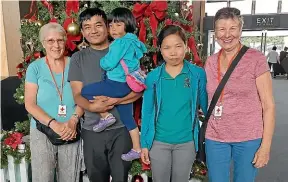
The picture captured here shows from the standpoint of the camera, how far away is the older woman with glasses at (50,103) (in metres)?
1.79

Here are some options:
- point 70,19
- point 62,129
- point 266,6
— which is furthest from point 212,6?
point 62,129

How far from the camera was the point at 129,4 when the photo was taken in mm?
2428

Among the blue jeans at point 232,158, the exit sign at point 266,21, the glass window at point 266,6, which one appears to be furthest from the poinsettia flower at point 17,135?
the glass window at point 266,6

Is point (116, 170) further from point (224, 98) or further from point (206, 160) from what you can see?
point (224, 98)

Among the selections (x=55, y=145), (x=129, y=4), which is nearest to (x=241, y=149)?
(x=55, y=145)

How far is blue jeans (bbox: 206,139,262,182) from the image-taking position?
1.66 metres

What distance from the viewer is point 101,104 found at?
172 cm

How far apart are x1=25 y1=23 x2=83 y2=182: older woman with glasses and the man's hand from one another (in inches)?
6.7

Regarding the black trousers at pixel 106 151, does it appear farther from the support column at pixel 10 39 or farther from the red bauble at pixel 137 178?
the support column at pixel 10 39

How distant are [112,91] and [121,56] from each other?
23 centimetres

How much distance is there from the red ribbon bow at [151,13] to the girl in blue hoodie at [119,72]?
0.41 meters

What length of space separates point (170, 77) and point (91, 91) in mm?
503

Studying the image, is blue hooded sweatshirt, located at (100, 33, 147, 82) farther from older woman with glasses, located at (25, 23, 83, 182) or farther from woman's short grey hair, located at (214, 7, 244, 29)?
woman's short grey hair, located at (214, 7, 244, 29)

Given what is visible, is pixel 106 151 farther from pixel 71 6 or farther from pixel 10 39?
pixel 10 39
